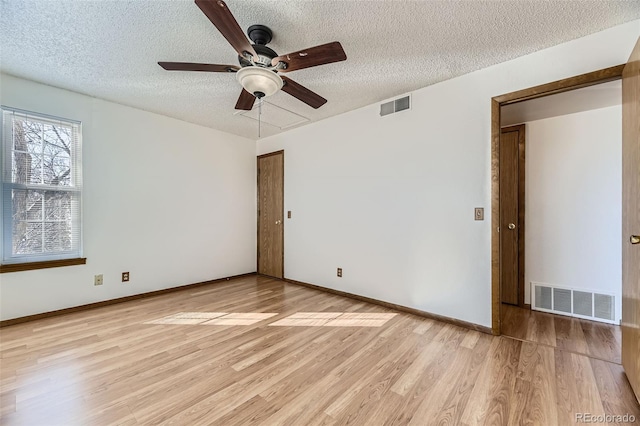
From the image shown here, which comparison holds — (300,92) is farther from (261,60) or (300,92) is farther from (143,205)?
(143,205)

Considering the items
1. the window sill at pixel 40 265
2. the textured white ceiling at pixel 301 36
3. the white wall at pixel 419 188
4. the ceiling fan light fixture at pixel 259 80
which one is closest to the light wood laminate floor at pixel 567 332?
the white wall at pixel 419 188

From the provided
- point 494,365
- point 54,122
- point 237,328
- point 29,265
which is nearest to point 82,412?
point 237,328

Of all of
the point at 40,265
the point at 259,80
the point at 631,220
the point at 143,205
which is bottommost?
the point at 40,265

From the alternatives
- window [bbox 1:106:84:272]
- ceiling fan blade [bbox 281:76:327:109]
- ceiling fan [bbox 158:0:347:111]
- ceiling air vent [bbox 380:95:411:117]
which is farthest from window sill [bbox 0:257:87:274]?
ceiling air vent [bbox 380:95:411:117]

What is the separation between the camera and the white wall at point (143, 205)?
9.06ft

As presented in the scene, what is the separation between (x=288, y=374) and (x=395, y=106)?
9.14ft

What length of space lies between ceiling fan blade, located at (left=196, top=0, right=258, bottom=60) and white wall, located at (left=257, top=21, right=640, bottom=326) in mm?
1909

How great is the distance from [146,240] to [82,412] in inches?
91.7

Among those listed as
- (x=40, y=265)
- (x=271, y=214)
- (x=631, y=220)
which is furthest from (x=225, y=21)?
(x=271, y=214)

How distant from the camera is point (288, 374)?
1.80 metres

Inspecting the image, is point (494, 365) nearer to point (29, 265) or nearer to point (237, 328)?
point (237, 328)

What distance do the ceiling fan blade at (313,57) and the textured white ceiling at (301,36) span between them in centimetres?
32

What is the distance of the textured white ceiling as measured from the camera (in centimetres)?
170

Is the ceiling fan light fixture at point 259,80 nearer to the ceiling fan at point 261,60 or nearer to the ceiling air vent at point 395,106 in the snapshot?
the ceiling fan at point 261,60
